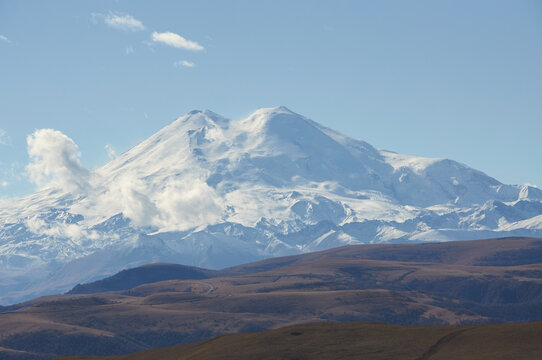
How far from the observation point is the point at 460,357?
373 feet

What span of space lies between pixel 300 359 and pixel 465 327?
30.9 meters

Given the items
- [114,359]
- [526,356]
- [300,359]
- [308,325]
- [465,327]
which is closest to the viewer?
[526,356]

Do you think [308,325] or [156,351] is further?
[156,351]

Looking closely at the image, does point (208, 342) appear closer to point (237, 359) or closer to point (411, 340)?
point (237, 359)

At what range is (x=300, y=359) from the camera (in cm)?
12438

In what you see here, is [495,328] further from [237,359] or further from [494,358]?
[237,359]

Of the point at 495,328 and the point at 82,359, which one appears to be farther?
the point at 82,359

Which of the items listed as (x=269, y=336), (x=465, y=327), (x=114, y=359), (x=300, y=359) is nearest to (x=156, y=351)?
(x=114, y=359)

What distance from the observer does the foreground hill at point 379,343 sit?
383 ft

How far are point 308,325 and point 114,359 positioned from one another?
39.9 m

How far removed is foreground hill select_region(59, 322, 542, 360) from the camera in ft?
383

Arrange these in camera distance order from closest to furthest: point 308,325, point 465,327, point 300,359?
point 300,359 < point 465,327 < point 308,325

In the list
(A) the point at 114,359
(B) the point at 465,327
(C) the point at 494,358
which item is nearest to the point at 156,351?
(A) the point at 114,359

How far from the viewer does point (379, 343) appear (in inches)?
5039
